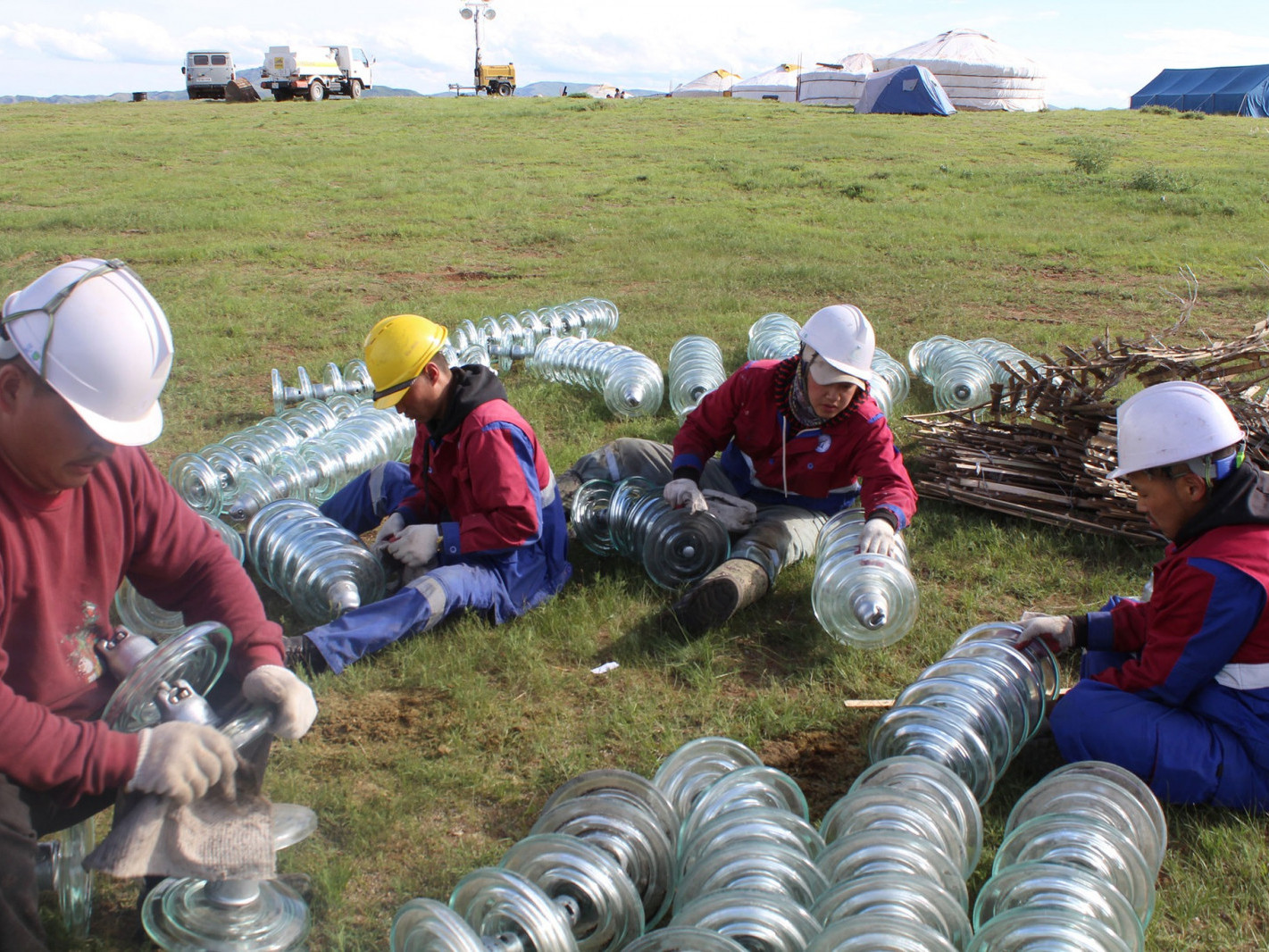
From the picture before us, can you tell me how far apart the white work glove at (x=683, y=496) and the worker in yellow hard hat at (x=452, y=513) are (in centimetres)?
66

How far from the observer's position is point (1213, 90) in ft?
163

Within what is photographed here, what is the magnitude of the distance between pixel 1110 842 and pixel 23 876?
3.36m

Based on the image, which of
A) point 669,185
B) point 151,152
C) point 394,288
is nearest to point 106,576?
point 394,288

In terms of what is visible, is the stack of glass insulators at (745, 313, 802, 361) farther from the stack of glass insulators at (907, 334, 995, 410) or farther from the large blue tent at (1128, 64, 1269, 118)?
the large blue tent at (1128, 64, 1269, 118)

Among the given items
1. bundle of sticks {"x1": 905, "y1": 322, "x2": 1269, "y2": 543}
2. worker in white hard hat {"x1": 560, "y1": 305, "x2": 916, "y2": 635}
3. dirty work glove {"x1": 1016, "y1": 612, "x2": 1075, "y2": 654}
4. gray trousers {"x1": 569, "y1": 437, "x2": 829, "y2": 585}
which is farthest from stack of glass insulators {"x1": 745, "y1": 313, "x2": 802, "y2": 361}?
dirty work glove {"x1": 1016, "y1": 612, "x2": 1075, "y2": 654}

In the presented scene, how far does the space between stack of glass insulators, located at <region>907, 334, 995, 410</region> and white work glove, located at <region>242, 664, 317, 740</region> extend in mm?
6623

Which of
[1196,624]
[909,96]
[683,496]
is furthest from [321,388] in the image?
[909,96]

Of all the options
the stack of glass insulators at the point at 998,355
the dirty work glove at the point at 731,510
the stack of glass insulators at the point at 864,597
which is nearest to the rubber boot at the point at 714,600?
the stack of glass insulators at the point at 864,597

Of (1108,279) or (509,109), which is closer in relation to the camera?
(1108,279)

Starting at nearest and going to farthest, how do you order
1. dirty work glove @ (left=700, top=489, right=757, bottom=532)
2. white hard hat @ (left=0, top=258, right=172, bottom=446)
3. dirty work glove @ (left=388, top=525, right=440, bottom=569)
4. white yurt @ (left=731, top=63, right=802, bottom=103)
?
1. white hard hat @ (left=0, top=258, right=172, bottom=446)
2. dirty work glove @ (left=388, top=525, right=440, bottom=569)
3. dirty work glove @ (left=700, top=489, right=757, bottom=532)
4. white yurt @ (left=731, top=63, right=802, bottom=103)

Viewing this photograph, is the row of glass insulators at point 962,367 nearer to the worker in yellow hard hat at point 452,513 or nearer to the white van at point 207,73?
the worker in yellow hard hat at point 452,513

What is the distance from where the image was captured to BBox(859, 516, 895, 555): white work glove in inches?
204

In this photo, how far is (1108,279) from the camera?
13961 millimetres

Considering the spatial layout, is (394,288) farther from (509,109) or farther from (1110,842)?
(509,109)
